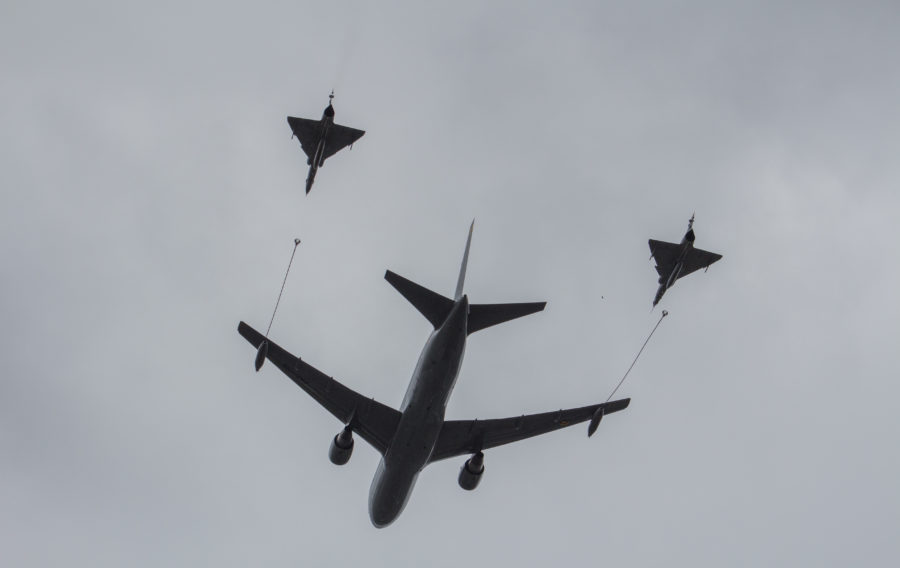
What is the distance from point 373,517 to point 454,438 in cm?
537

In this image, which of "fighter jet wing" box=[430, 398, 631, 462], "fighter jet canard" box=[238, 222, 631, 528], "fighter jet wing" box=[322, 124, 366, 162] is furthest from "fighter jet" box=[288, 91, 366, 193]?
"fighter jet wing" box=[430, 398, 631, 462]

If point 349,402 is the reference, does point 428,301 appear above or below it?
above

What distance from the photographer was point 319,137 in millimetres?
34656

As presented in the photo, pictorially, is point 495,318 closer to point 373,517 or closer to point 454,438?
point 454,438

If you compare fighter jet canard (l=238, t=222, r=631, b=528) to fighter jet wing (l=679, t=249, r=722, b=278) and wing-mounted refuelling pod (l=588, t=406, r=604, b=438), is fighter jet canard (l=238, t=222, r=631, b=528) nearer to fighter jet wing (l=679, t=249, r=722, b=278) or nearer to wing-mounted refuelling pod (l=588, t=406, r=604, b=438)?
wing-mounted refuelling pod (l=588, t=406, r=604, b=438)

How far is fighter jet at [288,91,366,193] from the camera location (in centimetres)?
3444

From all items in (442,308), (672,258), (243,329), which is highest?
(672,258)

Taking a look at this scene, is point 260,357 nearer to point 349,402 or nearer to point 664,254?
point 349,402

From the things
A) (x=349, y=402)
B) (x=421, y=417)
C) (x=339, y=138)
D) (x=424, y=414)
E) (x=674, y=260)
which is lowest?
(x=349, y=402)

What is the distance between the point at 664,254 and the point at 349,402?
55.0 ft

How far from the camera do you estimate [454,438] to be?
1412 inches

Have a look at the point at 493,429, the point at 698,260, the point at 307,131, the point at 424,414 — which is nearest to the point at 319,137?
the point at 307,131

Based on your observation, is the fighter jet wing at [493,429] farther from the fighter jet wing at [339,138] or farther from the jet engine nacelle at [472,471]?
the fighter jet wing at [339,138]

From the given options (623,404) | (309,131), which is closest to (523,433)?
(623,404)
